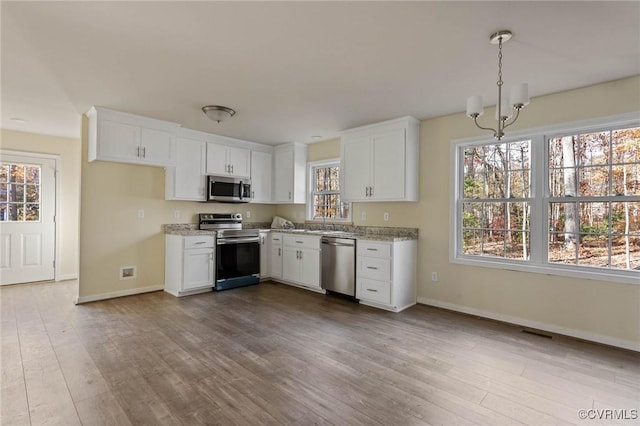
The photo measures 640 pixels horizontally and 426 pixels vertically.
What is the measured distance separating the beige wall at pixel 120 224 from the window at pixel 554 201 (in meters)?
4.19

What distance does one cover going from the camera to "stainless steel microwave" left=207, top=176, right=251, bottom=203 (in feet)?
16.5

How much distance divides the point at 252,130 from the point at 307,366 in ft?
11.4

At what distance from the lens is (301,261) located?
4980 millimetres

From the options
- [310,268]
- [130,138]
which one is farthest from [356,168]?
[130,138]

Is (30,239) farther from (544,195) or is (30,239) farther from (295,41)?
(544,195)

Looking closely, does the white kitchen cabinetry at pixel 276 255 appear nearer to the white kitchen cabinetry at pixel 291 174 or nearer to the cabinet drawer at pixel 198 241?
the white kitchen cabinetry at pixel 291 174

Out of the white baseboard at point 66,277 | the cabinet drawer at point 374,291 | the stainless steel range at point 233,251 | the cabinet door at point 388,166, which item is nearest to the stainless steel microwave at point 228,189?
the stainless steel range at point 233,251

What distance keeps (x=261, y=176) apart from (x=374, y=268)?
9.22 feet

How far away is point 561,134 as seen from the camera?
3.27 metres

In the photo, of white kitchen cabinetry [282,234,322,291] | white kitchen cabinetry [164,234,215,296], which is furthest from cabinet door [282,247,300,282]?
white kitchen cabinetry [164,234,215,296]

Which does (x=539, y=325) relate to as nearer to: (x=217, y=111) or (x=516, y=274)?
(x=516, y=274)

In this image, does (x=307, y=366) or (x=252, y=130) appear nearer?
(x=307, y=366)

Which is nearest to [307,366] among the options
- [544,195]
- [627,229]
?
[544,195]

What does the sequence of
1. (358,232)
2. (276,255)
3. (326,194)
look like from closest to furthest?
(358,232), (276,255), (326,194)
